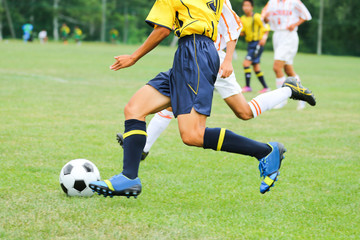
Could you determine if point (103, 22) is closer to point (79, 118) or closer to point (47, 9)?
point (47, 9)

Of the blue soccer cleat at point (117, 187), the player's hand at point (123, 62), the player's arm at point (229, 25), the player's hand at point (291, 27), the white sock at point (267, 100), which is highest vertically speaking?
the player's arm at point (229, 25)

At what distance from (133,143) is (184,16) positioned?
1049 mm

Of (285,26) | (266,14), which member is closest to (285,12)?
(285,26)

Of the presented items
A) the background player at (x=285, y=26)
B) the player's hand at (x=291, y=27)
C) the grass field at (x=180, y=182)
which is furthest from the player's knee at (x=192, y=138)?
the player's hand at (x=291, y=27)

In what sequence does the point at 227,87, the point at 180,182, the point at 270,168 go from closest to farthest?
1. the point at 270,168
2. the point at 180,182
3. the point at 227,87

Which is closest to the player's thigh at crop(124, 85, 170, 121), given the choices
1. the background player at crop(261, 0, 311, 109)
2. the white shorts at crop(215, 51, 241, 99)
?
the white shorts at crop(215, 51, 241, 99)

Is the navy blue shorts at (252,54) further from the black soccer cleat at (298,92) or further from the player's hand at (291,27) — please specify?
the black soccer cleat at (298,92)

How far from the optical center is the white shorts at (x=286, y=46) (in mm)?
9672

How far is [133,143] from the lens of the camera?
12.4 feet

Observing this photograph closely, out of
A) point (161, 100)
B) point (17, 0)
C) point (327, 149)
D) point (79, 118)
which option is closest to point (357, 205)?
point (161, 100)

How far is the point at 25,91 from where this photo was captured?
1074 centimetres

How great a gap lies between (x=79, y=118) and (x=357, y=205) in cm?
493

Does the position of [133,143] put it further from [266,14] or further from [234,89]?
[266,14]

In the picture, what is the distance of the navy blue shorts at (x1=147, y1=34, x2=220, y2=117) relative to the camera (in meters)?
3.74
